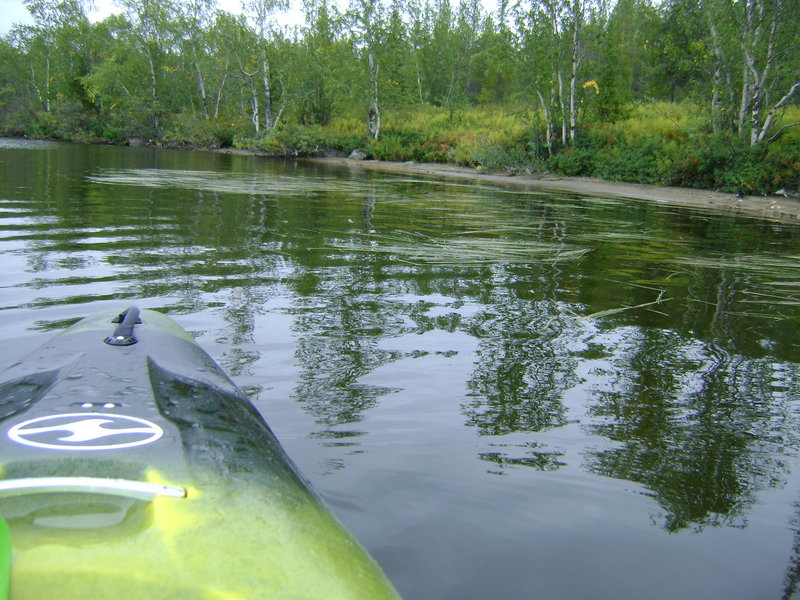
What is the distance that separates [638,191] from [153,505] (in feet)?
60.8

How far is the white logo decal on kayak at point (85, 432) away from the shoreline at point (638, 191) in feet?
45.9

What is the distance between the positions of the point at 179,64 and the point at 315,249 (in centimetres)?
4077

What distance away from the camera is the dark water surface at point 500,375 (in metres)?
2.09

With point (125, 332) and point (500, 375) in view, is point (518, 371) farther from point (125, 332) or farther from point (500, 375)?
point (125, 332)

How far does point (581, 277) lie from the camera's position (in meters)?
6.38

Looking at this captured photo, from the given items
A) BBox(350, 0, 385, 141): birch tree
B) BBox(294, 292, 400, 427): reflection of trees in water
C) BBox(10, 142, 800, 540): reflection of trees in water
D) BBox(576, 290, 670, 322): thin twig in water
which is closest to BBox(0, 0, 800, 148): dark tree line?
BBox(350, 0, 385, 141): birch tree

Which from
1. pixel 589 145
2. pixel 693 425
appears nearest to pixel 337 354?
pixel 693 425

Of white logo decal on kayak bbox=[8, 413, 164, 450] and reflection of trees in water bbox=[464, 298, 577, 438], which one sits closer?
white logo decal on kayak bbox=[8, 413, 164, 450]

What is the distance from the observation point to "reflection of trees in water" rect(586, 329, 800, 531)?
2.47m

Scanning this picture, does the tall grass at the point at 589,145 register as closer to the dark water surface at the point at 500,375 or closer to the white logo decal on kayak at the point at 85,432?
the dark water surface at the point at 500,375

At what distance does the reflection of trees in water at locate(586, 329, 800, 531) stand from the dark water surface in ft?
0.04

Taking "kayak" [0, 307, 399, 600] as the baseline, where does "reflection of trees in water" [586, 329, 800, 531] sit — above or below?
below

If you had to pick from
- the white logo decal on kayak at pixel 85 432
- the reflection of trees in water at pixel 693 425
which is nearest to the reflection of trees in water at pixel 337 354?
the reflection of trees in water at pixel 693 425

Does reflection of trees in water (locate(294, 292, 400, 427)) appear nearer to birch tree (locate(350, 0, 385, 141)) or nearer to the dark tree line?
the dark tree line
